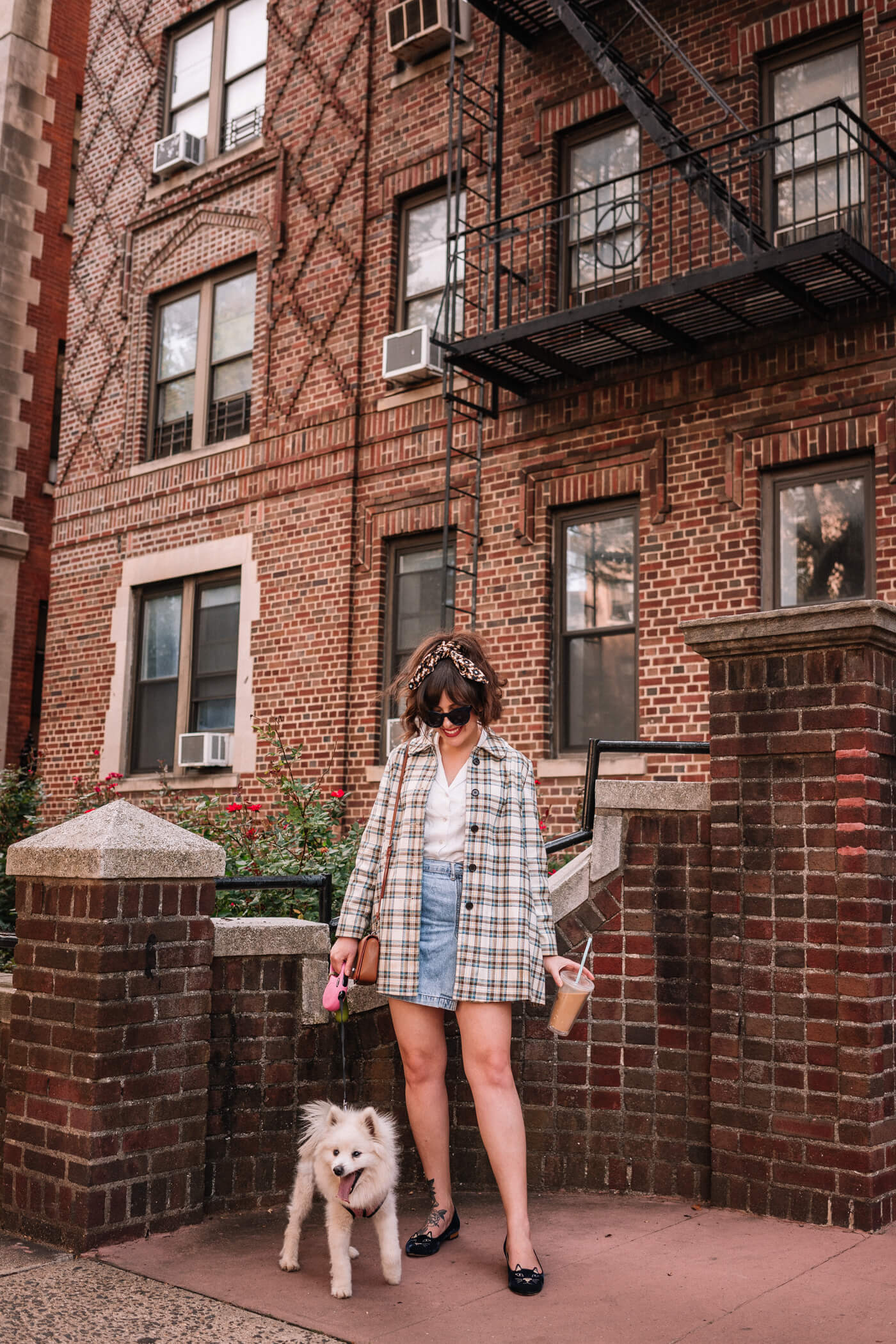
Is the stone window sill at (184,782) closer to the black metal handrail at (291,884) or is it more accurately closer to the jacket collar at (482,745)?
the black metal handrail at (291,884)

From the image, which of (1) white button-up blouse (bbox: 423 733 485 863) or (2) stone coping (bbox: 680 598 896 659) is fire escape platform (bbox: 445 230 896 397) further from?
(1) white button-up blouse (bbox: 423 733 485 863)

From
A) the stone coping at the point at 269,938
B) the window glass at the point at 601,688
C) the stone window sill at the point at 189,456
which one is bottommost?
the stone coping at the point at 269,938

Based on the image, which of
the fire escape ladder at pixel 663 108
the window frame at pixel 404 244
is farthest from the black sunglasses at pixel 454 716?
the window frame at pixel 404 244

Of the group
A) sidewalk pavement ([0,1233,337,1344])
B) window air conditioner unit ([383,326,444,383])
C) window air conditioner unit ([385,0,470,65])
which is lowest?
sidewalk pavement ([0,1233,337,1344])

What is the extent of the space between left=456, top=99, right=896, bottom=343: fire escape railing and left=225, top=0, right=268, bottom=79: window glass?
455 centimetres

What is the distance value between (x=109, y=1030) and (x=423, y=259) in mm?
9286

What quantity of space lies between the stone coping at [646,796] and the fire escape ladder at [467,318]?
5.45 meters

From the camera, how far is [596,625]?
10289 mm

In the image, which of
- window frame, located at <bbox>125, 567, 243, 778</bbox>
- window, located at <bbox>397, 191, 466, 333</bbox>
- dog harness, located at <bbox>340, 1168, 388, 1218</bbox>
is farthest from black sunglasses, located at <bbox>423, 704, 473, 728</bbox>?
window frame, located at <bbox>125, 567, 243, 778</bbox>

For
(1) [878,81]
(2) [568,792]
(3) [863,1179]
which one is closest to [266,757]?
(2) [568,792]

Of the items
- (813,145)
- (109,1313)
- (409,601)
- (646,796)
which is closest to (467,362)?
(409,601)

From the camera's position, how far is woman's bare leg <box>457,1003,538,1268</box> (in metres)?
3.99

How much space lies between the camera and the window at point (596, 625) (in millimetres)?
10078

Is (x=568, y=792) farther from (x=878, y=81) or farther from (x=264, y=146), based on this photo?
(x=264, y=146)
